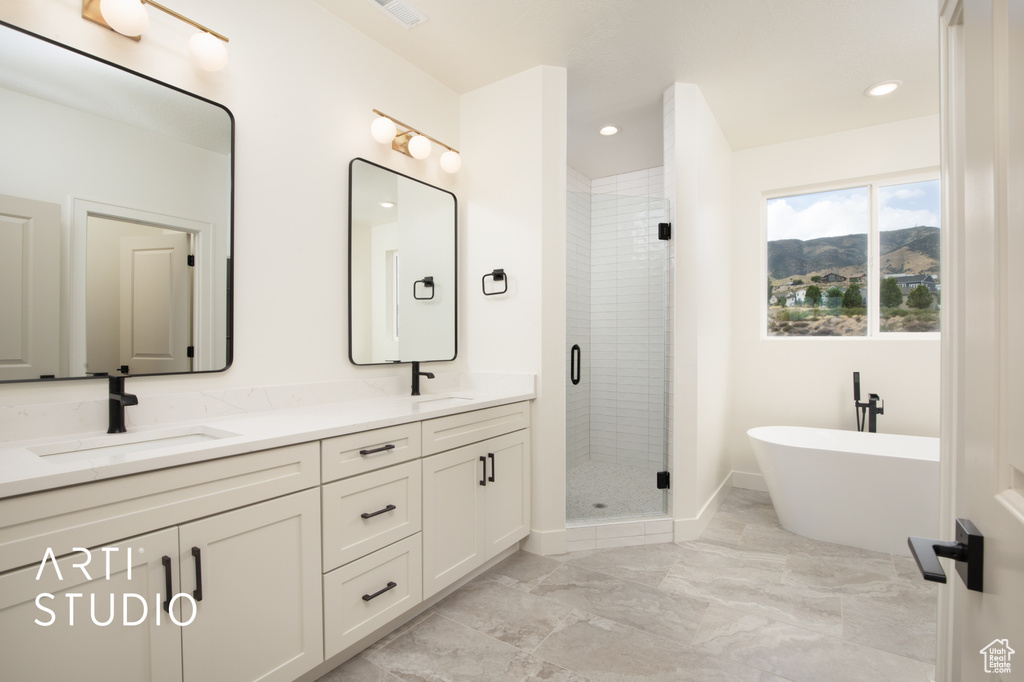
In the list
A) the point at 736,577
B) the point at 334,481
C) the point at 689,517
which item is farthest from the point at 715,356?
the point at 334,481

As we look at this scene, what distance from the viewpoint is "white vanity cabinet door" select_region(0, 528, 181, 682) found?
102 centimetres

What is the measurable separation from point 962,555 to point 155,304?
85.2 inches

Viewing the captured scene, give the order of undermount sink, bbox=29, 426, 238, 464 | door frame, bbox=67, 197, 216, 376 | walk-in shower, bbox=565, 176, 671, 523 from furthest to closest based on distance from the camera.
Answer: walk-in shower, bbox=565, 176, 671, 523, door frame, bbox=67, 197, 216, 376, undermount sink, bbox=29, 426, 238, 464

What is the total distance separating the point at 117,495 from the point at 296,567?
0.56m

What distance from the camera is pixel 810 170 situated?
369 cm

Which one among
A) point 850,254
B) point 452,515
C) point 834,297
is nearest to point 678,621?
point 452,515

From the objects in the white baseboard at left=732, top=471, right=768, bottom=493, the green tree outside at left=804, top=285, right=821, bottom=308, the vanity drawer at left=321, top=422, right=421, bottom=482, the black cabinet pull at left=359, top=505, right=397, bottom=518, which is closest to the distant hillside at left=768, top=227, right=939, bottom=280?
the green tree outside at left=804, top=285, right=821, bottom=308

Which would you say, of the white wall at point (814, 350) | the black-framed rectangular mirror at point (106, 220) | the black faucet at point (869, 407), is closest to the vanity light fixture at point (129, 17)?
the black-framed rectangular mirror at point (106, 220)

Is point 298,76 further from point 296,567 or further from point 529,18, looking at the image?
point 296,567

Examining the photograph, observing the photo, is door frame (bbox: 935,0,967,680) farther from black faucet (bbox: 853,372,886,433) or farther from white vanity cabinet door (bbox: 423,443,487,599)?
black faucet (bbox: 853,372,886,433)

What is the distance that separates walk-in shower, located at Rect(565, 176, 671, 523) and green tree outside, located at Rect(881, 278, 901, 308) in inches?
72.2

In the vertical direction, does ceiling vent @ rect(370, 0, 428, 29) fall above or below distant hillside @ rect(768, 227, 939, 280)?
above

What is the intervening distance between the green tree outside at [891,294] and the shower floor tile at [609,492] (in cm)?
222

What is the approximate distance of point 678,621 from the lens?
80.3 inches
